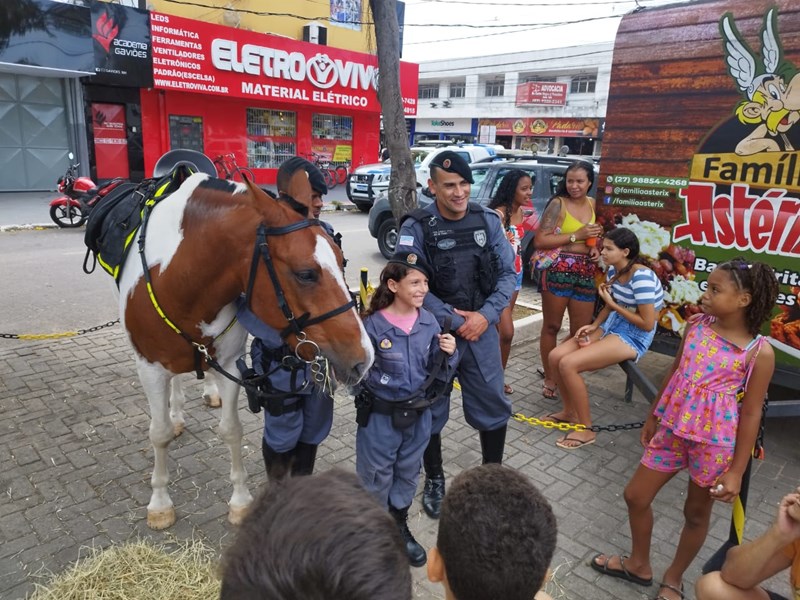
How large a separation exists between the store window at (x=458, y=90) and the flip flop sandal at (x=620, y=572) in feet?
160

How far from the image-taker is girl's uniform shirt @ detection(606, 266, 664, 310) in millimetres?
4004

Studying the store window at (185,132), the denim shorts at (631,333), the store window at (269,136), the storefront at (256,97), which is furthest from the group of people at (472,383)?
the store window at (269,136)

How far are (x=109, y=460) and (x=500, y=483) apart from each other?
10.8 ft

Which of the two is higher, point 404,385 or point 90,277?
point 404,385

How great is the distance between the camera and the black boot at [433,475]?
346 cm

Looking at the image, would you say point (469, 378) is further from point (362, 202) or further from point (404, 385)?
point (362, 202)

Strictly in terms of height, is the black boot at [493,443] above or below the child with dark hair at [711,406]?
below

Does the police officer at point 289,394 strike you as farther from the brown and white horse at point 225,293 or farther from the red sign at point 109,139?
Result: the red sign at point 109,139

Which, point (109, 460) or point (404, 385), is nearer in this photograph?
point (404, 385)

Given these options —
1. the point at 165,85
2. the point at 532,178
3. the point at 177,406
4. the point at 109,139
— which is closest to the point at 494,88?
the point at 165,85

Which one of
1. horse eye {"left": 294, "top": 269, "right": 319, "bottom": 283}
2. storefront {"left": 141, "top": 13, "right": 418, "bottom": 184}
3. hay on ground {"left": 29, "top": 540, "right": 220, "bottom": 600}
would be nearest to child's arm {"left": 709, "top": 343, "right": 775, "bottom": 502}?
horse eye {"left": 294, "top": 269, "right": 319, "bottom": 283}

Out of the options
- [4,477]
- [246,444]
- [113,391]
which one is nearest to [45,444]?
[4,477]

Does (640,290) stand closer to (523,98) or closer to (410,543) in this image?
(410,543)

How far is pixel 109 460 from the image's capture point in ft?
12.4
